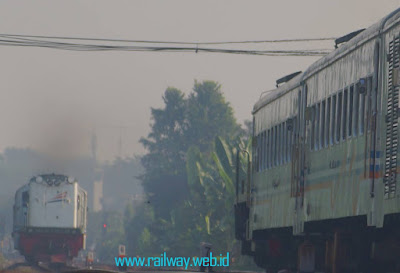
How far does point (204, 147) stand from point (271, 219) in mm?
105741

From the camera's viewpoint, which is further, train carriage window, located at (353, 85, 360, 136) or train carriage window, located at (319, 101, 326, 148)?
train carriage window, located at (319, 101, 326, 148)

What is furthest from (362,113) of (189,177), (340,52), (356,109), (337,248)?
(189,177)

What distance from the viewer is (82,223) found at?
5634 centimetres

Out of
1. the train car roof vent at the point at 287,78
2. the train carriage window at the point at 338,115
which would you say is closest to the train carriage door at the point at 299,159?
the train carriage window at the point at 338,115

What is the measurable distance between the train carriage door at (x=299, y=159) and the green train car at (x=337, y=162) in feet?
0.06

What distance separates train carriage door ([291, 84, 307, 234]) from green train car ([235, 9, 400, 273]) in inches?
0.8

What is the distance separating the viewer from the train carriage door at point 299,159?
69.4 ft

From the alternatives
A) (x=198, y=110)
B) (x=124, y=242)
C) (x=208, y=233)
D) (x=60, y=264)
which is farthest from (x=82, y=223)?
(x=124, y=242)

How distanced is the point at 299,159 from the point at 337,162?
3.01 m

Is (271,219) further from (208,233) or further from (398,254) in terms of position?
(208,233)

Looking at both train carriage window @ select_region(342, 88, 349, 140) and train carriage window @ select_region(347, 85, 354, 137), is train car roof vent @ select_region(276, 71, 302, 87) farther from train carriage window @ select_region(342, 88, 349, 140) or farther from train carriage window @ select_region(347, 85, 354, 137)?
train carriage window @ select_region(347, 85, 354, 137)

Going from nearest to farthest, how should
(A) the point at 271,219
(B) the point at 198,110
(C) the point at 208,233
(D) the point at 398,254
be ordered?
1. (D) the point at 398,254
2. (A) the point at 271,219
3. (C) the point at 208,233
4. (B) the point at 198,110

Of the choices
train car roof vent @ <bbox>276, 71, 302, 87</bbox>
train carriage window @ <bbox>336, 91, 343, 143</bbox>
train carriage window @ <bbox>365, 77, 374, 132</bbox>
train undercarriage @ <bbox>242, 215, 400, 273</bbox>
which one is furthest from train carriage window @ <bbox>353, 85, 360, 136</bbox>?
train car roof vent @ <bbox>276, 71, 302, 87</bbox>

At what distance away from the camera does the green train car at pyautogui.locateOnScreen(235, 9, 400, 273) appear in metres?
15.6
